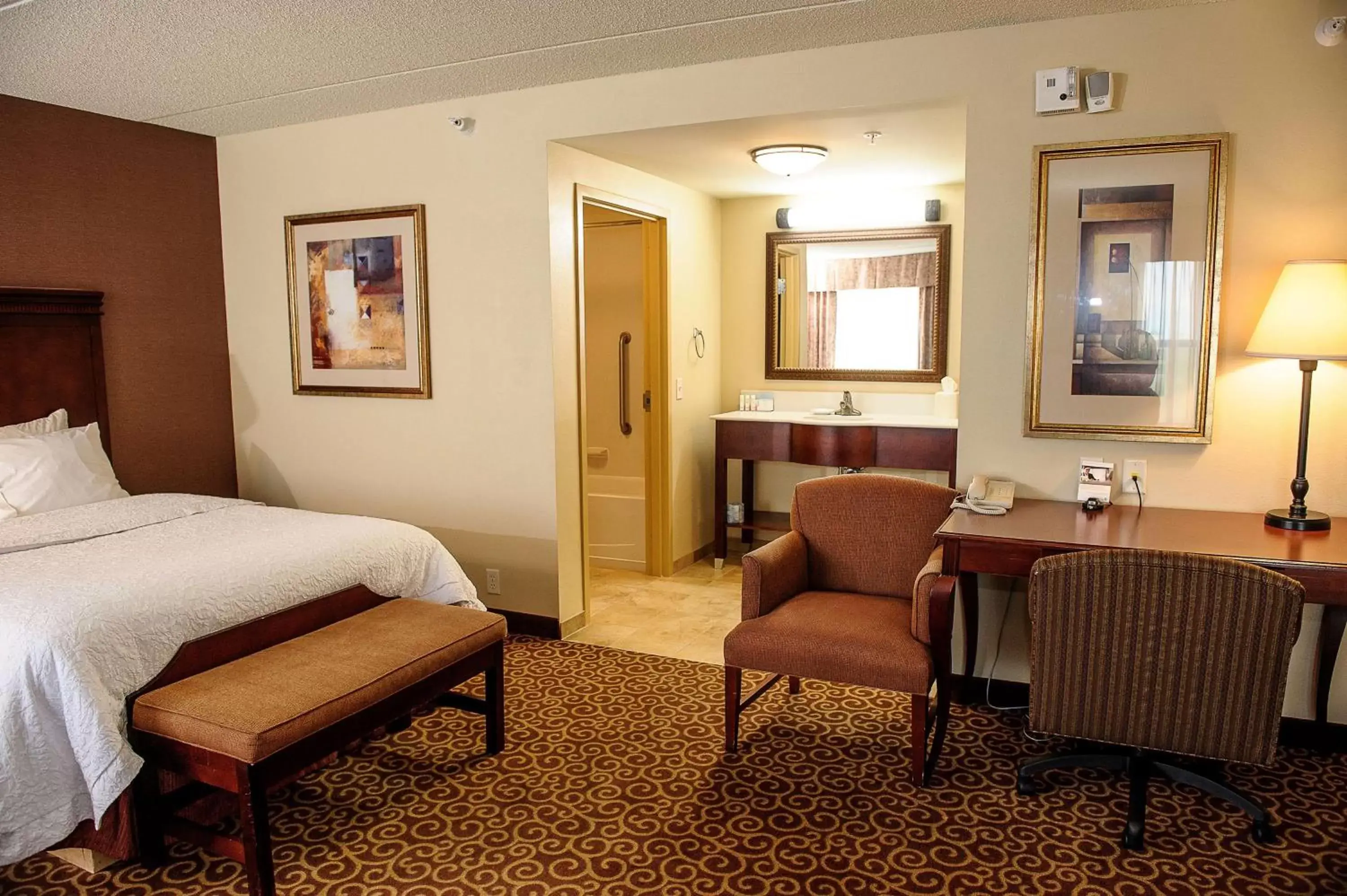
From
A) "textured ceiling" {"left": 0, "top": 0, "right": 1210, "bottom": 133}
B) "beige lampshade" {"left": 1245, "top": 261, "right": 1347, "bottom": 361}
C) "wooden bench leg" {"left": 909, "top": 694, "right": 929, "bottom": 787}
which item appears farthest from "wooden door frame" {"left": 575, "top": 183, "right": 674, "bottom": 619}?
"beige lampshade" {"left": 1245, "top": 261, "right": 1347, "bottom": 361}

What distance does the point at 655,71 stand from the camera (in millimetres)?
3723

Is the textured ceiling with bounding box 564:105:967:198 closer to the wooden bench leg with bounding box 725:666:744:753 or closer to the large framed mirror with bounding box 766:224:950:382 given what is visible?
the large framed mirror with bounding box 766:224:950:382

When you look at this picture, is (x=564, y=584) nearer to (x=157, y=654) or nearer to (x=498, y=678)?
(x=498, y=678)

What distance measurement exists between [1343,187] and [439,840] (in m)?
3.35

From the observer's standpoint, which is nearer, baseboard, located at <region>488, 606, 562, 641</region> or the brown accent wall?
the brown accent wall

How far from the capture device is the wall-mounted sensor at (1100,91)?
3043mm

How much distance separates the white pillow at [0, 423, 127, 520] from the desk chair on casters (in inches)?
136

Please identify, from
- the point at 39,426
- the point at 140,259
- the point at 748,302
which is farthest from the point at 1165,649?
the point at 140,259

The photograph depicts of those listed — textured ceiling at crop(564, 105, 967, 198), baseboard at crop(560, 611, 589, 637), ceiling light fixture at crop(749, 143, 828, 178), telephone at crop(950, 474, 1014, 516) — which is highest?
textured ceiling at crop(564, 105, 967, 198)

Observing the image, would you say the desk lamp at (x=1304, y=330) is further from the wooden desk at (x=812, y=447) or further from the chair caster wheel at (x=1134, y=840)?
the wooden desk at (x=812, y=447)

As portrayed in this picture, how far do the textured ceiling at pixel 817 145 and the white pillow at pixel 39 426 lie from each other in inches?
99.2

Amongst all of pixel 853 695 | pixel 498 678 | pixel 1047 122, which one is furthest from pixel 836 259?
pixel 498 678

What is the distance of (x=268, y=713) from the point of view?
2281mm

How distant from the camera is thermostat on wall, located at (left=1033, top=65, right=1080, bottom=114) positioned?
307cm
